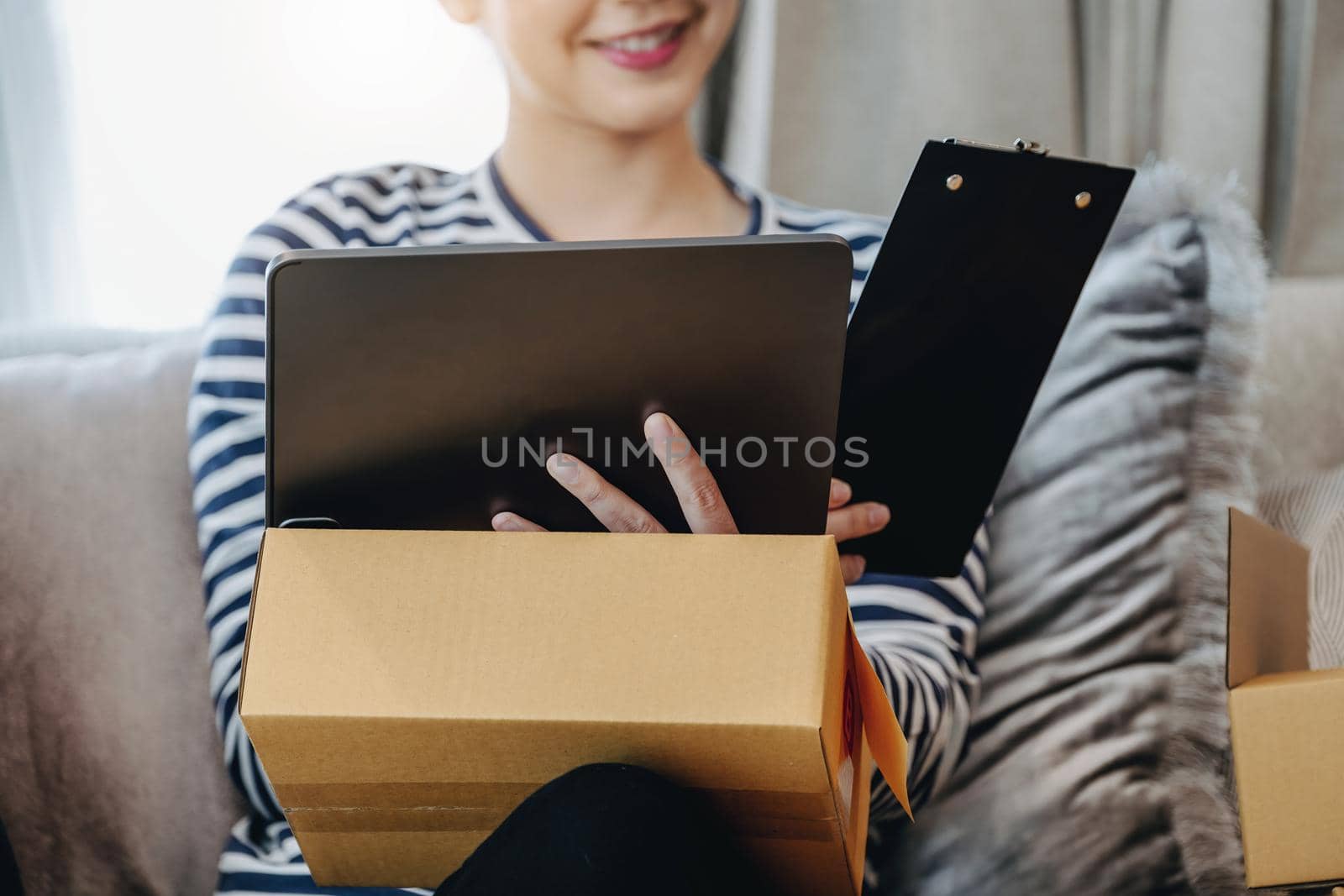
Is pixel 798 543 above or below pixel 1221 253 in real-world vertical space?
below

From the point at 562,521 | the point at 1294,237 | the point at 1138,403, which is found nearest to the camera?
the point at 562,521

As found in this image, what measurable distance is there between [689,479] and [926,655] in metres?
0.37

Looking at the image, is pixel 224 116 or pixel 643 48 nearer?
pixel 643 48

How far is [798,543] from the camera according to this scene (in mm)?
627

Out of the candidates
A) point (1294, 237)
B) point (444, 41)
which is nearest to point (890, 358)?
point (444, 41)

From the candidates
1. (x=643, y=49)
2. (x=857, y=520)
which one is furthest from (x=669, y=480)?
(x=643, y=49)

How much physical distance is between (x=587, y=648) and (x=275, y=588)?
18 centimetres

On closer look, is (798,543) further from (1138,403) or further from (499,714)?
(1138,403)

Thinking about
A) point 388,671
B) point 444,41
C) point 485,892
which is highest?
point 444,41

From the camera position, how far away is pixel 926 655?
959mm

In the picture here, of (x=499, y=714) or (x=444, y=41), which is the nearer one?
(x=499, y=714)

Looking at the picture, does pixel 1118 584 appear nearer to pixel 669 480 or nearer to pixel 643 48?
pixel 669 480

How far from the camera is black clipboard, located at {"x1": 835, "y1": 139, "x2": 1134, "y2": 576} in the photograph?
76 centimetres

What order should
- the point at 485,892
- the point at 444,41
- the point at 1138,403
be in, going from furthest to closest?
the point at 444,41, the point at 1138,403, the point at 485,892
